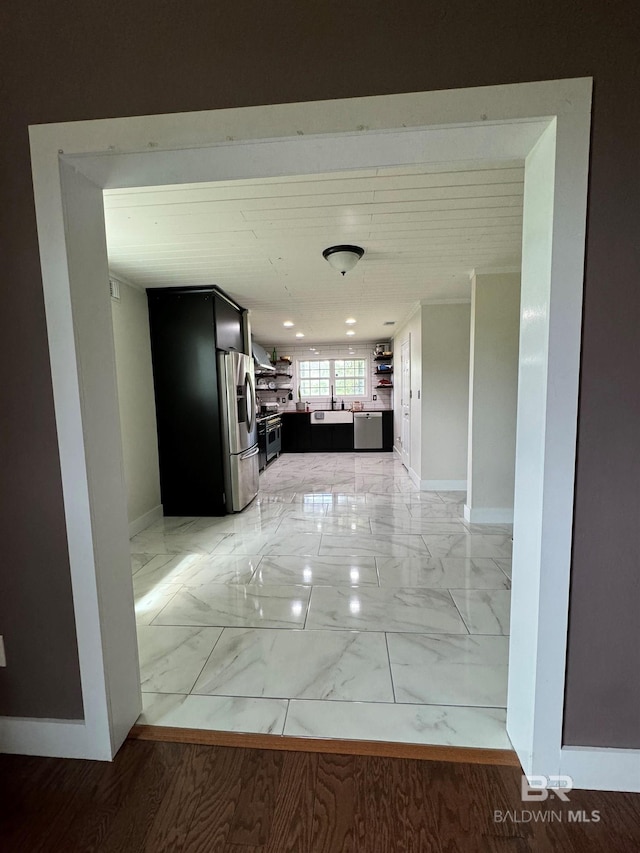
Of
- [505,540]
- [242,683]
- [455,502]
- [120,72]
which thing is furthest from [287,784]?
[455,502]

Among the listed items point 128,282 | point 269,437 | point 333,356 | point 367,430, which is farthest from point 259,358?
point 128,282

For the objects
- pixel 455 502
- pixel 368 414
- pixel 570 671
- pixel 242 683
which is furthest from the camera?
pixel 368 414

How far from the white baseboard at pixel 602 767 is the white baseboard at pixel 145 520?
3343mm

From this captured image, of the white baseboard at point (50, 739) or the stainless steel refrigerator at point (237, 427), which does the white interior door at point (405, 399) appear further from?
the white baseboard at point (50, 739)

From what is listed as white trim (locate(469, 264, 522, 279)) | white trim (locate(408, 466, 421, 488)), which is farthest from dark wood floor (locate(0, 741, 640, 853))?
white trim (locate(408, 466, 421, 488))

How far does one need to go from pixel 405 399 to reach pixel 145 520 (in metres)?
4.03

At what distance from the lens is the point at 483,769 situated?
1.24 meters

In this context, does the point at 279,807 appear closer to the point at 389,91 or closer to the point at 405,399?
the point at 389,91

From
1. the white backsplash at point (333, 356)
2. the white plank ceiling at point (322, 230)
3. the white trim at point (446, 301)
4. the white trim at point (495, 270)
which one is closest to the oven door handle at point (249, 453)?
the white plank ceiling at point (322, 230)

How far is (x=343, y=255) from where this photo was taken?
2.59m

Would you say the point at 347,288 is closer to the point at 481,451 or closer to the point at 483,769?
the point at 481,451

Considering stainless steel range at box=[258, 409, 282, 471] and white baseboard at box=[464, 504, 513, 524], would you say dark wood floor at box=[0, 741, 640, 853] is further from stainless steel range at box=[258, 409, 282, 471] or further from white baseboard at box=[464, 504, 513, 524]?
stainless steel range at box=[258, 409, 282, 471]

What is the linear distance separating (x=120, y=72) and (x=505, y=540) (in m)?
3.62

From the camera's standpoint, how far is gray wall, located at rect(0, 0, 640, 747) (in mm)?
986
